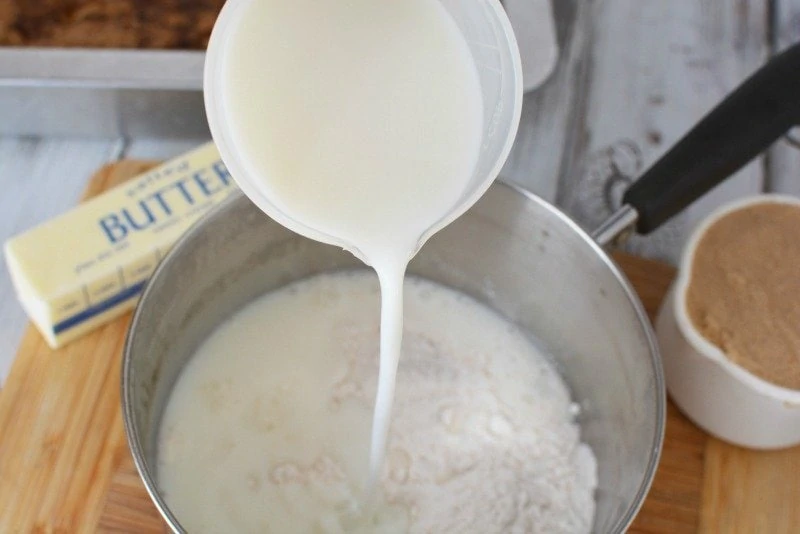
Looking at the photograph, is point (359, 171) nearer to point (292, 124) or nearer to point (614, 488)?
point (292, 124)

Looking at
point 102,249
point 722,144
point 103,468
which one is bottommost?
point 103,468

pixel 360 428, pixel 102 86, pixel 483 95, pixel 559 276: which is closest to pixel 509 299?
pixel 559 276

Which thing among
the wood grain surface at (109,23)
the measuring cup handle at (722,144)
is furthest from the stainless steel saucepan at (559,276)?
the wood grain surface at (109,23)

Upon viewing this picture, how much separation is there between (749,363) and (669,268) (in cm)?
17

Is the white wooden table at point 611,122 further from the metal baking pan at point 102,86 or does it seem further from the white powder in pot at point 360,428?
the white powder in pot at point 360,428

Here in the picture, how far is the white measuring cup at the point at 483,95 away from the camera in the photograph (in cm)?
57

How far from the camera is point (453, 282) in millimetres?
921

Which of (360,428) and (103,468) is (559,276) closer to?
(360,428)

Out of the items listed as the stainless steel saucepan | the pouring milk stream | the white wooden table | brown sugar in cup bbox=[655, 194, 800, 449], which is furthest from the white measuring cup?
the white wooden table

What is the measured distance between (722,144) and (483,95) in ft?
0.85

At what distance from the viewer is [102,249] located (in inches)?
32.7

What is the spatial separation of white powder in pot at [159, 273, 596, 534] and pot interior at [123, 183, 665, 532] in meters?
0.02

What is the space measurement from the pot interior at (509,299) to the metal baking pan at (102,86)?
0.75ft

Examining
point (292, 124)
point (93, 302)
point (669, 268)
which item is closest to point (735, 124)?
point (669, 268)
